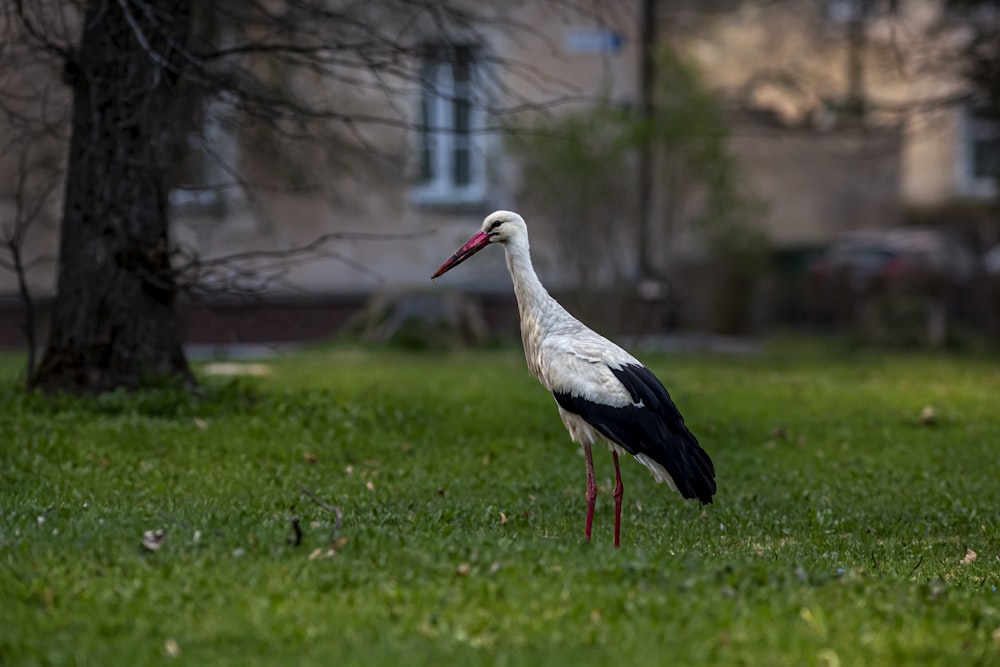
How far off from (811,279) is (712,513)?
1595 centimetres

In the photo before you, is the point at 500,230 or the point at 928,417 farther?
the point at 928,417

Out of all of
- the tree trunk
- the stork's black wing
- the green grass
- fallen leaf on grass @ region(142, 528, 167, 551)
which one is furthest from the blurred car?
fallen leaf on grass @ region(142, 528, 167, 551)

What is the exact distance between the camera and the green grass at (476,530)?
503 centimetres

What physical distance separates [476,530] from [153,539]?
70.7 inches

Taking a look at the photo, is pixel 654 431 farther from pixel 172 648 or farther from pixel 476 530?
pixel 172 648

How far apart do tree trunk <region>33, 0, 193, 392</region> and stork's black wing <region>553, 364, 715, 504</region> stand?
5.11 meters

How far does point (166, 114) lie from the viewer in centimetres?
1123

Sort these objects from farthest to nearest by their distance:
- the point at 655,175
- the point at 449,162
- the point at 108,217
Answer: the point at 449,162, the point at 655,175, the point at 108,217

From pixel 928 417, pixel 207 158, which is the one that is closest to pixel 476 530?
pixel 928 417

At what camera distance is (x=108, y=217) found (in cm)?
1097

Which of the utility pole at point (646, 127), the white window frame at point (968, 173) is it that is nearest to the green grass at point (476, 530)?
the utility pole at point (646, 127)

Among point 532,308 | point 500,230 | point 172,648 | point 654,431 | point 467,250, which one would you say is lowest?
point 172,648

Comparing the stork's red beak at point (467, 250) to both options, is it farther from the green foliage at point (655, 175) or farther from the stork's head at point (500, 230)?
the green foliage at point (655, 175)

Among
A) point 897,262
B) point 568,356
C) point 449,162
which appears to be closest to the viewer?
point 568,356
